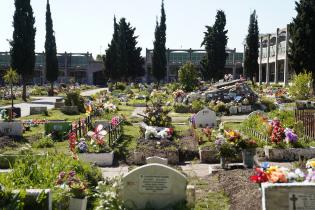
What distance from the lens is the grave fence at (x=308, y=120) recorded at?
15539 millimetres

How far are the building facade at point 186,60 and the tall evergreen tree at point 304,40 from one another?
1760 inches

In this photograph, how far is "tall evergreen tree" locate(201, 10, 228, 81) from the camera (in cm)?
5241

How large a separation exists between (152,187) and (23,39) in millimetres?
36784

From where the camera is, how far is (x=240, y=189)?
356 inches

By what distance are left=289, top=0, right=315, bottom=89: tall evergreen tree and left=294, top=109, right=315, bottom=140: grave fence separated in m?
21.4

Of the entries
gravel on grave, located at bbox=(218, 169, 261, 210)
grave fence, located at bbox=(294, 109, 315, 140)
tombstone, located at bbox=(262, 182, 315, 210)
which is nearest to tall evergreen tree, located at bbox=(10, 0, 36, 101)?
grave fence, located at bbox=(294, 109, 315, 140)

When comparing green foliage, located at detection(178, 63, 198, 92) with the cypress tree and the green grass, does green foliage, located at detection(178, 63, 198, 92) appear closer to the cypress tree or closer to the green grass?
the cypress tree

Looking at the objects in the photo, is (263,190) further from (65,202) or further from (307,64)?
(307,64)

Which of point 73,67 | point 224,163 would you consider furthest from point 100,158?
point 73,67

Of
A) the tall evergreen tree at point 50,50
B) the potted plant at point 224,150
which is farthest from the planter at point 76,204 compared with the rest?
the tall evergreen tree at point 50,50

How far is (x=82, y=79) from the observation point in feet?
300

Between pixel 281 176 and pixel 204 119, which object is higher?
pixel 204 119

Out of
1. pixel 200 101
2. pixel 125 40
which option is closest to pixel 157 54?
pixel 125 40

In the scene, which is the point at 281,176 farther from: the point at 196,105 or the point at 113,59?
the point at 113,59
